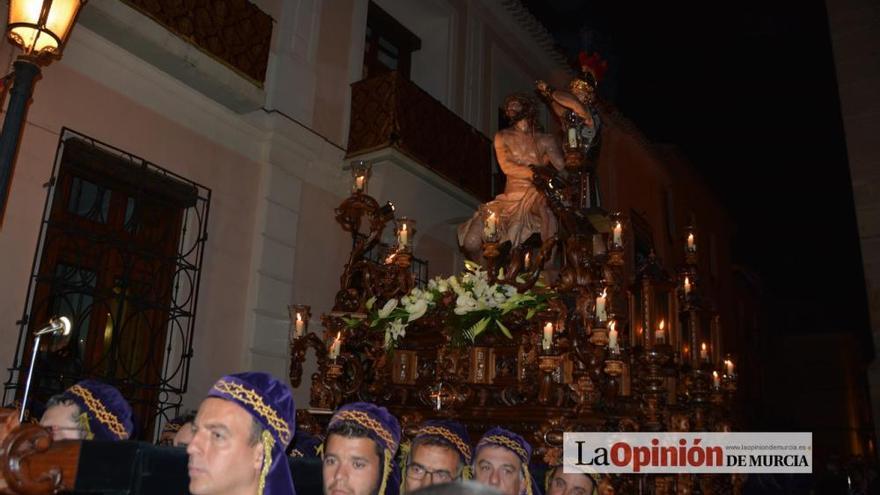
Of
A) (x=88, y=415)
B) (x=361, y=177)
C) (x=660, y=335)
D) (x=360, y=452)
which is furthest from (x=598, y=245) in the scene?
(x=88, y=415)

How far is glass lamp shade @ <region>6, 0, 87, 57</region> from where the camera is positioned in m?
3.96

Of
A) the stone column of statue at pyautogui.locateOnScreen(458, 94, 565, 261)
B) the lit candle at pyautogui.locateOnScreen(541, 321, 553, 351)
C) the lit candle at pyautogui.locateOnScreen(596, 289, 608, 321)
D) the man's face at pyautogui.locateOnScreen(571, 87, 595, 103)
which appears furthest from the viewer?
the stone column of statue at pyautogui.locateOnScreen(458, 94, 565, 261)

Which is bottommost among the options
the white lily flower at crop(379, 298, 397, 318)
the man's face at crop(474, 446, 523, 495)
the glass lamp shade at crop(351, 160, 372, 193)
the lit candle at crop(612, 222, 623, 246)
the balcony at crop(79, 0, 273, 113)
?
the man's face at crop(474, 446, 523, 495)

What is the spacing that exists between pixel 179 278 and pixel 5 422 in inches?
224

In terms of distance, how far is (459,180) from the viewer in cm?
1116

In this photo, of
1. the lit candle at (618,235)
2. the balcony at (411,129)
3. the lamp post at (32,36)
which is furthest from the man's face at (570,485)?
the balcony at (411,129)

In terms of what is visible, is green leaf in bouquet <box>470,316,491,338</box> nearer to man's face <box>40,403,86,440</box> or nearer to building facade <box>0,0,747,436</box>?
man's face <box>40,403,86,440</box>

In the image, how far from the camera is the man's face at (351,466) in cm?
312

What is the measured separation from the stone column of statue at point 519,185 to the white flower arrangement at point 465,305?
1.14 meters

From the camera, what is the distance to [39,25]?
397cm

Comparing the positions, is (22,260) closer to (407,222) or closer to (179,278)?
(179,278)

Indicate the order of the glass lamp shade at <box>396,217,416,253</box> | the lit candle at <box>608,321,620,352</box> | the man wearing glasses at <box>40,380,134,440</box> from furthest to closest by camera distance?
1. the glass lamp shade at <box>396,217,416,253</box>
2. the lit candle at <box>608,321,620,352</box>
3. the man wearing glasses at <box>40,380,134,440</box>

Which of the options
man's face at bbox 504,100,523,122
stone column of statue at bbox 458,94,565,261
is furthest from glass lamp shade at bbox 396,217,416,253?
man's face at bbox 504,100,523,122

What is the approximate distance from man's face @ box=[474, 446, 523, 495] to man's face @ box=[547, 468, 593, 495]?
506 mm
